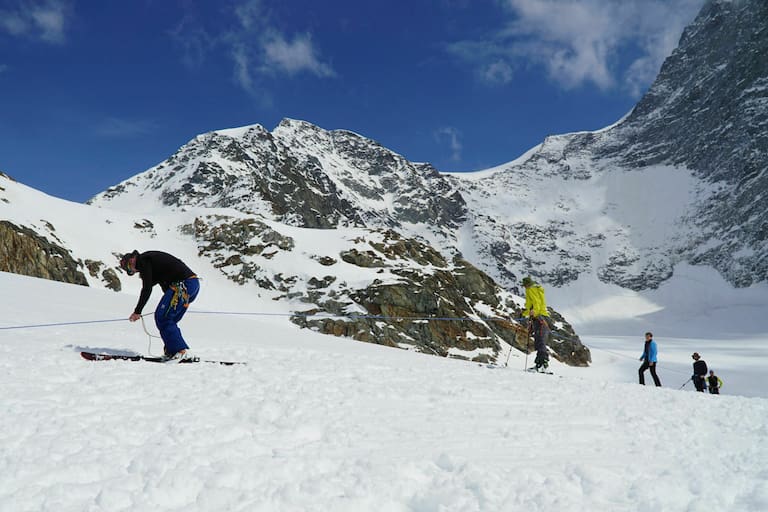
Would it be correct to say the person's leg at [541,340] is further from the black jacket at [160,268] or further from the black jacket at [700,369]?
the black jacket at [700,369]

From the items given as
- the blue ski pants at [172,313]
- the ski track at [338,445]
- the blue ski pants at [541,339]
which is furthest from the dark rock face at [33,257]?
the blue ski pants at [541,339]

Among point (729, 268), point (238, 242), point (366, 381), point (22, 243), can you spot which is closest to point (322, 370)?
point (366, 381)

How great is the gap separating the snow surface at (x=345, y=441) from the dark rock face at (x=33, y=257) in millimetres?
36768

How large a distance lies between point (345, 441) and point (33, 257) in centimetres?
4758

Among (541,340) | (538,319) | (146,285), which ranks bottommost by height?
(146,285)

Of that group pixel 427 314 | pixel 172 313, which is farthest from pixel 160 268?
pixel 427 314

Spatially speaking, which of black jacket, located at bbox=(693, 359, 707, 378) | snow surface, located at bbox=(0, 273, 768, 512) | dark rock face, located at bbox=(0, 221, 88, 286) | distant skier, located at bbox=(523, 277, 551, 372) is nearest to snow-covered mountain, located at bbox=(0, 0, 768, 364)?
dark rock face, located at bbox=(0, 221, 88, 286)

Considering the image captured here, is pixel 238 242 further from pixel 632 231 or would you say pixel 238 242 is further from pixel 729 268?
pixel 632 231

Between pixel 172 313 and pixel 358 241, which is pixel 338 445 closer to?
pixel 172 313

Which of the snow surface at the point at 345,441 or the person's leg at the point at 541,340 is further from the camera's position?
the person's leg at the point at 541,340

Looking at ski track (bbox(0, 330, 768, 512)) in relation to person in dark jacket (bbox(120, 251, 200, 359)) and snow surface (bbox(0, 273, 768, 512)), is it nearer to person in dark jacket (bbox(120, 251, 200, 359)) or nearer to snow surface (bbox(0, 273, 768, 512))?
snow surface (bbox(0, 273, 768, 512))

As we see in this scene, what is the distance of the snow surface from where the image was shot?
3.89m

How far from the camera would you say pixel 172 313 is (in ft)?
28.6

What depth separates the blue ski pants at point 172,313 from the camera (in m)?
8.68
